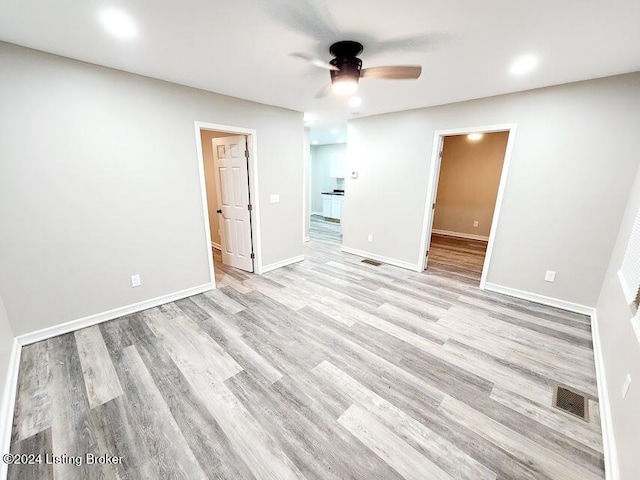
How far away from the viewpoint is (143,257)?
111 inches

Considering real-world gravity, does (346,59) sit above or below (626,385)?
above

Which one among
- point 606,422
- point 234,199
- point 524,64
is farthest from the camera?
point 234,199

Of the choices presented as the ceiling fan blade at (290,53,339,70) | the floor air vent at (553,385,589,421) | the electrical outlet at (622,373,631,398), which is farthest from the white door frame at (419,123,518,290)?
the ceiling fan blade at (290,53,339,70)

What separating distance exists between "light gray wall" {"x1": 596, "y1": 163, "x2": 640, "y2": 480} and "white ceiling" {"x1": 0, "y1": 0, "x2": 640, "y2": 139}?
→ 1460mm

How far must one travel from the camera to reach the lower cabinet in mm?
7866

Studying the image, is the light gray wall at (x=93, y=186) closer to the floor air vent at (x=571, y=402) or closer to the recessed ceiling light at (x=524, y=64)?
the recessed ceiling light at (x=524, y=64)

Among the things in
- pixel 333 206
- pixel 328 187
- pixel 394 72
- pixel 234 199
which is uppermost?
pixel 394 72

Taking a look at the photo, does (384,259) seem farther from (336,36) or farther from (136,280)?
(136,280)

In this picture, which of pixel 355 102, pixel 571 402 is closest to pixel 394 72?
pixel 355 102

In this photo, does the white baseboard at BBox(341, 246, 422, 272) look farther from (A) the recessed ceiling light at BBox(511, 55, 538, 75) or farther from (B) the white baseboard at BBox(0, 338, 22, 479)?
(B) the white baseboard at BBox(0, 338, 22, 479)

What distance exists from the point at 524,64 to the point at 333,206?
19.6 ft

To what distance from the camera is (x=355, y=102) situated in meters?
3.50

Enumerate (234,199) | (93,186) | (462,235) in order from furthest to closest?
(462,235)
(234,199)
(93,186)

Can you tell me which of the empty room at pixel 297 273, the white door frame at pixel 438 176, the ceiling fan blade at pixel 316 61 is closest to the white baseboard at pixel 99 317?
the empty room at pixel 297 273
